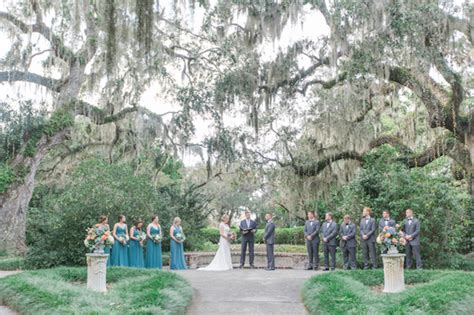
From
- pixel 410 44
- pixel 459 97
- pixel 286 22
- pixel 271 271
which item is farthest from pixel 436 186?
pixel 286 22

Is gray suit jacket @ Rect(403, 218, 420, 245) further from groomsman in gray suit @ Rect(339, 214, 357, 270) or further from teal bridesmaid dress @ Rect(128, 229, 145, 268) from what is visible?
teal bridesmaid dress @ Rect(128, 229, 145, 268)

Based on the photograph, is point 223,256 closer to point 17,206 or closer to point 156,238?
point 156,238

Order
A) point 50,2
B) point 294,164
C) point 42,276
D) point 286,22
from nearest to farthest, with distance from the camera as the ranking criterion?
point 42,276
point 286,22
point 50,2
point 294,164

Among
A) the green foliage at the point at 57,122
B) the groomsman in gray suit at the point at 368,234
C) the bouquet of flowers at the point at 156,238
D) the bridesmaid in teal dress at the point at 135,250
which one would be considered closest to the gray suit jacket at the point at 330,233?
the groomsman in gray suit at the point at 368,234

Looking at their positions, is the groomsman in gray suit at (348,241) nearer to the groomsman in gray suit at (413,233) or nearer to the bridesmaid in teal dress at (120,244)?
the groomsman in gray suit at (413,233)

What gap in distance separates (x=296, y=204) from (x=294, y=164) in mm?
2577

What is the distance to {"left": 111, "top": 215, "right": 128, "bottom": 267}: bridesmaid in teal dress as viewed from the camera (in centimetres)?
1233

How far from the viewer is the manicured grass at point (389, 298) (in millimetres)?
6961

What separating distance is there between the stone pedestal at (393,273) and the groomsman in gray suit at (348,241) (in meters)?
3.38

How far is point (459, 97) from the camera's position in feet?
44.5

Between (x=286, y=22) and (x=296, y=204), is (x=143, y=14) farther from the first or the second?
(x=296, y=204)

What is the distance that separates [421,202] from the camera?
1312cm

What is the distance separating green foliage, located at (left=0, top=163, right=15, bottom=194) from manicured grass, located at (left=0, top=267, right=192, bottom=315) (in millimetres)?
7947

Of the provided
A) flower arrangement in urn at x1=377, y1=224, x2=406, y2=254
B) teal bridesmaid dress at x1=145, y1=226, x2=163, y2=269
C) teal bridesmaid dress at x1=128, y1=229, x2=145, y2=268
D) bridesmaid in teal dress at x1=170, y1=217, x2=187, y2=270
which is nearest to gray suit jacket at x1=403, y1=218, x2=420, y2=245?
flower arrangement in urn at x1=377, y1=224, x2=406, y2=254
